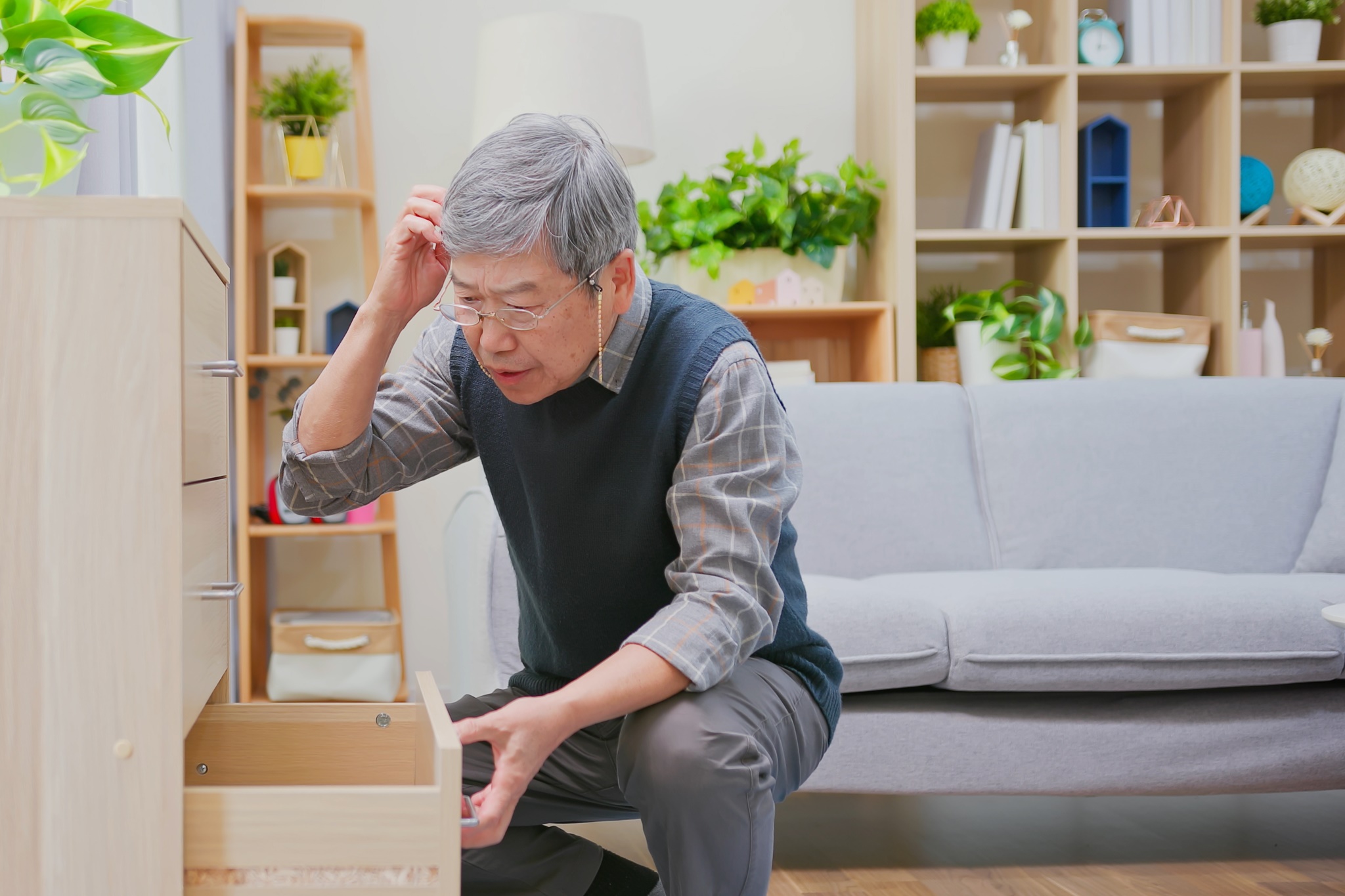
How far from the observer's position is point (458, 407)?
1312 millimetres

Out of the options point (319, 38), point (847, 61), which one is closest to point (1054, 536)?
point (847, 61)

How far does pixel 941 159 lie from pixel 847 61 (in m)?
0.36

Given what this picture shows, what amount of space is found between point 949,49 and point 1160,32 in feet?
1.63

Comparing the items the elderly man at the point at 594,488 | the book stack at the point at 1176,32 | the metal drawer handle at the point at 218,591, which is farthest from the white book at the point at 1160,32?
the metal drawer handle at the point at 218,591

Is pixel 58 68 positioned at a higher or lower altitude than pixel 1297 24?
lower

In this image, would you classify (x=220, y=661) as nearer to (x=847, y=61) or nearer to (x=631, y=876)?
(x=631, y=876)

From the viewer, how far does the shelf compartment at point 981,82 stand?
9.43 feet

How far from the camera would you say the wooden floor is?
178cm

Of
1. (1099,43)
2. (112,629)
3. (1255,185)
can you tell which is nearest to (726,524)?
(112,629)

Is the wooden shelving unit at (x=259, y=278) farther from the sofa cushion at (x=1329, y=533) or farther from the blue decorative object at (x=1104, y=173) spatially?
the sofa cushion at (x=1329, y=533)

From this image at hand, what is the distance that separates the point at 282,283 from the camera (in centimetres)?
296

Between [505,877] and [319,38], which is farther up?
[319,38]

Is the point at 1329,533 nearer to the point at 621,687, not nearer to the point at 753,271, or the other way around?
the point at 753,271

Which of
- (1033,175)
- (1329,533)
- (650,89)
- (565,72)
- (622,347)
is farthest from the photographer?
(650,89)
